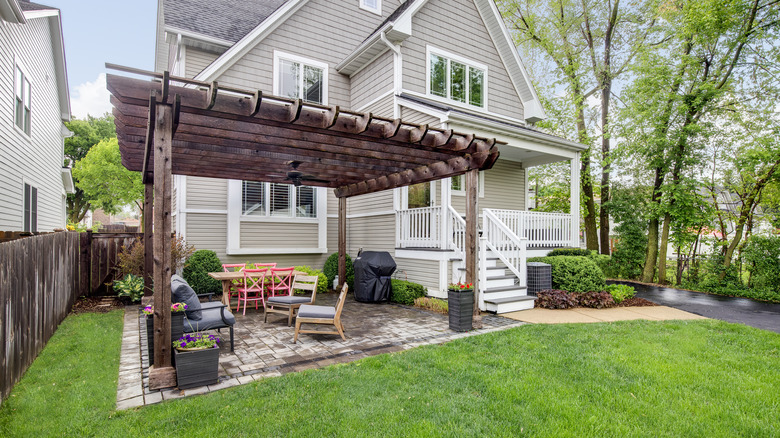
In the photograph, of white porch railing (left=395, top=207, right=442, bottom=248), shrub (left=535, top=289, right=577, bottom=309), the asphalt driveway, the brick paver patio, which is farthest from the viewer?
white porch railing (left=395, top=207, right=442, bottom=248)

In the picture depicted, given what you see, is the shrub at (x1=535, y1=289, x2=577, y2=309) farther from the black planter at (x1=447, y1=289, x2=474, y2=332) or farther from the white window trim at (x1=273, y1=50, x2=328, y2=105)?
the white window trim at (x1=273, y1=50, x2=328, y2=105)

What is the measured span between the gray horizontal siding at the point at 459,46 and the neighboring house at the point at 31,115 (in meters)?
8.35

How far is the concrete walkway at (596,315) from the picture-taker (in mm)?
7152

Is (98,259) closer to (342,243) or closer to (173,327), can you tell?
(342,243)

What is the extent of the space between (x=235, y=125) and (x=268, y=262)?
258 inches

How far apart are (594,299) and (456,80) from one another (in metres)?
7.01

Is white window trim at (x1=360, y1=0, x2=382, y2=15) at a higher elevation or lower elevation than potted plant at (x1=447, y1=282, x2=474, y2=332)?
higher

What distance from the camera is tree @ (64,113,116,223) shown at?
106 ft

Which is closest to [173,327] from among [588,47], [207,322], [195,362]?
[195,362]

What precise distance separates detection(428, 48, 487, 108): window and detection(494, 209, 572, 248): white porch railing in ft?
12.4

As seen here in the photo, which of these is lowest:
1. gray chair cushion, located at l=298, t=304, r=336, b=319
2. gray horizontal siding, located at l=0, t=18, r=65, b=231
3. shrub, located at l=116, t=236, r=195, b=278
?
gray chair cushion, located at l=298, t=304, r=336, b=319

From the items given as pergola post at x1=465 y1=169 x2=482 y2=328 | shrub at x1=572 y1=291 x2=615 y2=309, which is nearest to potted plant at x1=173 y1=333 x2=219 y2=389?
pergola post at x1=465 y1=169 x2=482 y2=328

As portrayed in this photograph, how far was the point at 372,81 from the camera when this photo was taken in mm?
10875

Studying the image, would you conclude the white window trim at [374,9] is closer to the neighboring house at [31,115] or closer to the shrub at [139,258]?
the neighboring house at [31,115]
